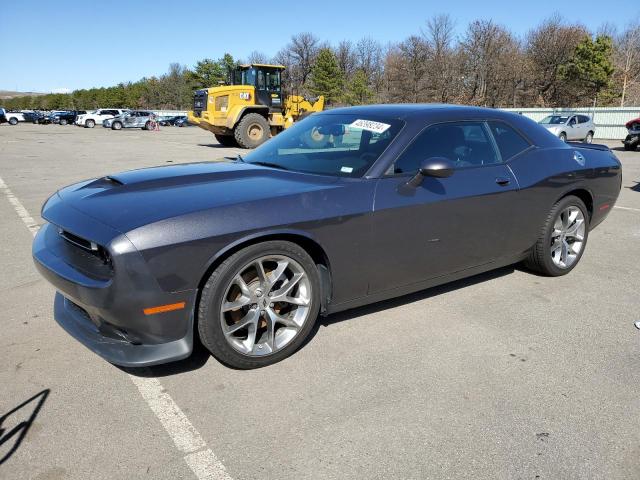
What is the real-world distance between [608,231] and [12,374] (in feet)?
21.4

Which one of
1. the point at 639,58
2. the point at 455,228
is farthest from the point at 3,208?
the point at 639,58

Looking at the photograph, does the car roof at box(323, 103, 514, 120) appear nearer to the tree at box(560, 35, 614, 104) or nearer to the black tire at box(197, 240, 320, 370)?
the black tire at box(197, 240, 320, 370)

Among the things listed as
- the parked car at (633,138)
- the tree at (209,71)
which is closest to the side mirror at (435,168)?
the parked car at (633,138)

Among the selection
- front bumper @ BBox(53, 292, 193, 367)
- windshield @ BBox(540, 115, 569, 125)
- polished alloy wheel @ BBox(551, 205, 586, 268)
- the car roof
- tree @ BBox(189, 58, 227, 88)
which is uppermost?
tree @ BBox(189, 58, 227, 88)

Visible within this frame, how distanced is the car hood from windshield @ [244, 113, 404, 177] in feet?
0.66

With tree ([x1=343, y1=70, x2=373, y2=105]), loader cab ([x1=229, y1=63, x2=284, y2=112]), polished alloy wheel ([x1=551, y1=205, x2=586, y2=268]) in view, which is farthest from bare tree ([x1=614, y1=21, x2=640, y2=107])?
polished alloy wheel ([x1=551, y1=205, x2=586, y2=268])

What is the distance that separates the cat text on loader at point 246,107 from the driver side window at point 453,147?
15154 millimetres

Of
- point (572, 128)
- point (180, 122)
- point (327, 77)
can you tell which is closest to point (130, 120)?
point (180, 122)

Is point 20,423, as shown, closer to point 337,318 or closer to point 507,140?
point 337,318

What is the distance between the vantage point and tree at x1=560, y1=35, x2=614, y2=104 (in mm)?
43719

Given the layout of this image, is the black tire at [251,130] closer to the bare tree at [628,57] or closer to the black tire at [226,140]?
the black tire at [226,140]

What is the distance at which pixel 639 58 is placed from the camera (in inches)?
2152

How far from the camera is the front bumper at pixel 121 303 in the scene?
2459 millimetres

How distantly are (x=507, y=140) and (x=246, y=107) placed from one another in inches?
609
